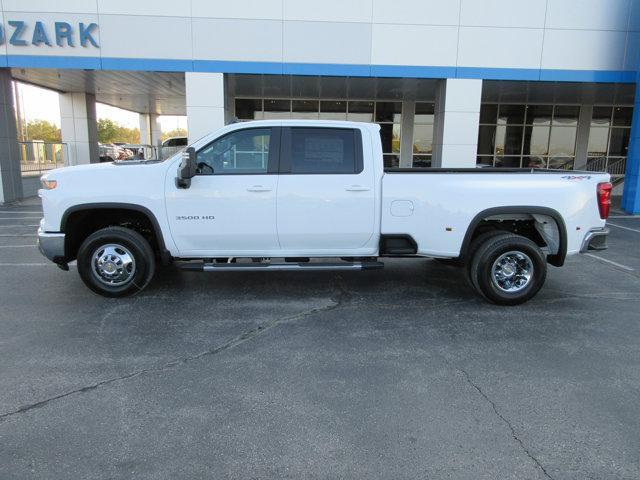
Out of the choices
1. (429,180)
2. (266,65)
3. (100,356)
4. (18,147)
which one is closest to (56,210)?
(100,356)

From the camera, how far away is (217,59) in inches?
517

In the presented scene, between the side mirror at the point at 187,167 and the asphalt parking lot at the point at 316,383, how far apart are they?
1.45 m

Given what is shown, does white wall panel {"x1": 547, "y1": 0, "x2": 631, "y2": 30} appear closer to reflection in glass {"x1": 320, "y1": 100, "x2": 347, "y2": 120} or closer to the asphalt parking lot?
reflection in glass {"x1": 320, "y1": 100, "x2": 347, "y2": 120}

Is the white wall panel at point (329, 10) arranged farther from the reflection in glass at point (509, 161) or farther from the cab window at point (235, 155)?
the reflection in glass at point (509, 161)

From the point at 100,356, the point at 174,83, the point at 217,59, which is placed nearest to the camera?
the point at 100,356

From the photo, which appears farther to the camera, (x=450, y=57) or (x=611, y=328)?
(x=450, y=57)

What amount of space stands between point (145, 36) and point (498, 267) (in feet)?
36.9

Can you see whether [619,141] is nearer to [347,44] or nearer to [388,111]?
[388,111]

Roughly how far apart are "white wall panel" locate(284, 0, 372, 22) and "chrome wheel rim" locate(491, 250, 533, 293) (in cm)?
955

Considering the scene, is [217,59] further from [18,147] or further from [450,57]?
[18,147]

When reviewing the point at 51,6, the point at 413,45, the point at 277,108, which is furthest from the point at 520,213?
the point at 277,108

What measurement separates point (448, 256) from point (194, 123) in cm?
945

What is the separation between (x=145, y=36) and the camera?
1297 cm

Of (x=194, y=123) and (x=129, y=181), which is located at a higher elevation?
(x=194, y=123)
